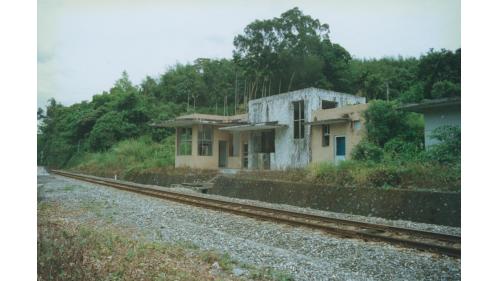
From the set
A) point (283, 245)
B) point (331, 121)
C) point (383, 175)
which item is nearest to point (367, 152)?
point (331, 121)

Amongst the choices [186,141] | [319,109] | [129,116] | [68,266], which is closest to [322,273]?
[68,266]

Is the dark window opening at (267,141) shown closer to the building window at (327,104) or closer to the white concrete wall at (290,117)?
the white concrete wall at (290,117)

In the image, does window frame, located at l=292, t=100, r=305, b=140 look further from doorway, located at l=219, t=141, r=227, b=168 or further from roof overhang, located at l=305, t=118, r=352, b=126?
doorway, located at l=219, t=141, r=227, b=168

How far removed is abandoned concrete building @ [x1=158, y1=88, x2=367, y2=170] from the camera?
611 inches

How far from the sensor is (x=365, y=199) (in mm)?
10086

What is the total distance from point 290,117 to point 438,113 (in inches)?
316

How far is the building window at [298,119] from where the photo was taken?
17109 mm

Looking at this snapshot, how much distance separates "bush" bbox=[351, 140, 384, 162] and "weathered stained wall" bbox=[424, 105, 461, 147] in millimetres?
2089

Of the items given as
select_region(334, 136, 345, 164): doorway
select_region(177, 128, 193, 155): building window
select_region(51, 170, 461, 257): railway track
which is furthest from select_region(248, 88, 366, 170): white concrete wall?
select_region(51, 170, 461, 257): railway track

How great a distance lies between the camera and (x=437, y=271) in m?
4.75

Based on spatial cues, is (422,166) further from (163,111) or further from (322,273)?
(163,111)

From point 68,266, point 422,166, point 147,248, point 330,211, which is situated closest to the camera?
point 68,266
